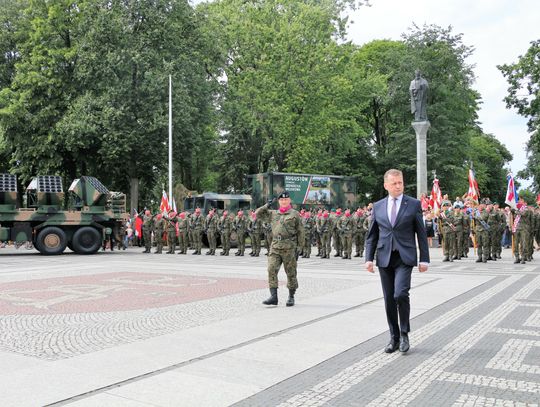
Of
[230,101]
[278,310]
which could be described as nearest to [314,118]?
[230,101]

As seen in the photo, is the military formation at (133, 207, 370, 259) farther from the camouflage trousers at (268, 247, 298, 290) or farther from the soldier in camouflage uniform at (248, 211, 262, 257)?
the camouflage trousers at (268, 247, 298, 290)

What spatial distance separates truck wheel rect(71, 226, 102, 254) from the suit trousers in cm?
1866

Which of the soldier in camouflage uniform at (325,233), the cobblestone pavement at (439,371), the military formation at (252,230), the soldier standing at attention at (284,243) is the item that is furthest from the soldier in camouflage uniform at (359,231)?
the cobblestone pavement at (439,371)

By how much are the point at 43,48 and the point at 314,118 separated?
1715cm

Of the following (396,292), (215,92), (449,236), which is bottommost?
(396,292)

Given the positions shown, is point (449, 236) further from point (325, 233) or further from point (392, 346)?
point (392, 346)

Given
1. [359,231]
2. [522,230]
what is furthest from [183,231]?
[522,230]

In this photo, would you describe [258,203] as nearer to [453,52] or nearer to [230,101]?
[230,101]

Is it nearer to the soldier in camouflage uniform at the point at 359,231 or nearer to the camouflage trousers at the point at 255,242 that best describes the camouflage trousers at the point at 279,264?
the soldier in camouflage uniform at the point at 359,231

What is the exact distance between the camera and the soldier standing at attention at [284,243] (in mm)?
8984

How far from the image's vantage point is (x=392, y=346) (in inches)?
233

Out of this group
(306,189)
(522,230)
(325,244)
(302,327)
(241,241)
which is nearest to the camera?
(302,327)

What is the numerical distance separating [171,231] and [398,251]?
18957 mm

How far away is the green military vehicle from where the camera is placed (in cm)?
2836
